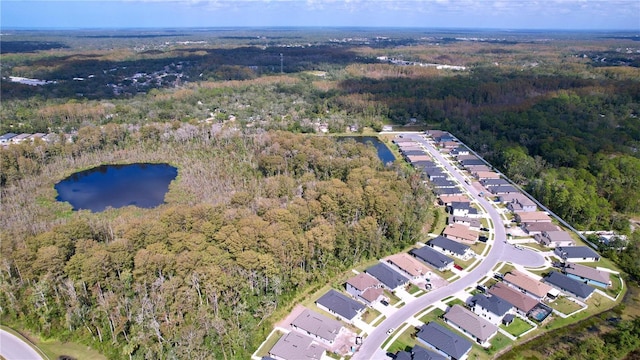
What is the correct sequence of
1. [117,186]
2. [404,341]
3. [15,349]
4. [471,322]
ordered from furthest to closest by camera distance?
1. [117,186]
2. [471,322]
3. [404,341]
4. [15,349]

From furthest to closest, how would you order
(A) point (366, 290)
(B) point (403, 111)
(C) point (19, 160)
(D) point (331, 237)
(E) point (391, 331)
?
(B) point (403, 111) → (C) point (19, 160) → (D) point (331, 237) → (A) point (366, 290) → (E) point (391, 331)

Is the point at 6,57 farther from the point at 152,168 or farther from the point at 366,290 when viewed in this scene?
the point at 366,290

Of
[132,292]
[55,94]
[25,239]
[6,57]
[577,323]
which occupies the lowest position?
[577,323]

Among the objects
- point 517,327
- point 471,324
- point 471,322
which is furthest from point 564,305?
point 471,324

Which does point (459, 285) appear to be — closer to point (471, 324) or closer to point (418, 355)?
point (471, 324)

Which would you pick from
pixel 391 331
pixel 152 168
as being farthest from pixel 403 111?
pixel 391 331

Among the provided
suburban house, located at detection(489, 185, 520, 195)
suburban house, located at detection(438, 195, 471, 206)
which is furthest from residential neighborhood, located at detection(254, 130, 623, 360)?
suburban house, located at detection(489, 185, 520, 195)

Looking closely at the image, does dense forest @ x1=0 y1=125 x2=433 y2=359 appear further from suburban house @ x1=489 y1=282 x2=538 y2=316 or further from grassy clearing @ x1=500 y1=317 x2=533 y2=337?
grassy clearing @ x1=500 y1=317 x2=533 y2=337
